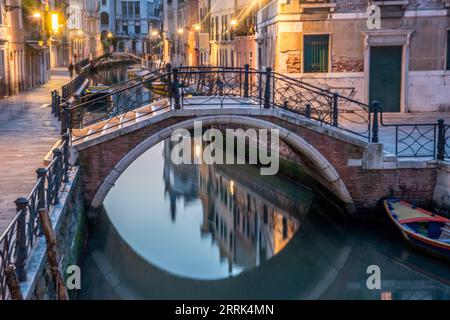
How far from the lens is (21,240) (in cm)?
660

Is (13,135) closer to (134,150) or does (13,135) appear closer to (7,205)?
(134,150)

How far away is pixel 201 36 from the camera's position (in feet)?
139

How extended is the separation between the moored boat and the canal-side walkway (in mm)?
5505

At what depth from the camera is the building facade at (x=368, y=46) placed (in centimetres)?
1803

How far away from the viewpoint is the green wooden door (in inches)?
727

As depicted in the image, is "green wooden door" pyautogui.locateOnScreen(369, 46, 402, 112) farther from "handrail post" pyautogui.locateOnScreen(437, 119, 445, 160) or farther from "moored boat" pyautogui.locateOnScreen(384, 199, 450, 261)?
"moored boat" pyautogui.locateOnScreen(384, 199, 450, 261)

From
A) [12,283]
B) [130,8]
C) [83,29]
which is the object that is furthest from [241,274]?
[130,8]

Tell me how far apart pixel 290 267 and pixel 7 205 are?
4774 mm

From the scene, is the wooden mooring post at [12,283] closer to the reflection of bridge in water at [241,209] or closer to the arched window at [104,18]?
A: the reflection of bridge in water at [241,209]

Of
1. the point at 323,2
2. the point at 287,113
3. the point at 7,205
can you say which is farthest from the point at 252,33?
the point at 7,205

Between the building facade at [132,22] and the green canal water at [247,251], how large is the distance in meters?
85.4

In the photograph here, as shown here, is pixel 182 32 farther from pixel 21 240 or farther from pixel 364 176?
pixel 21 240

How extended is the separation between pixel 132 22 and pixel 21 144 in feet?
296

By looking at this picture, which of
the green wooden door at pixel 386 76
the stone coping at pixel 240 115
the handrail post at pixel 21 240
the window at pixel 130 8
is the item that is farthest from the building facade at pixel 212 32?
the window at pixel 130 8
